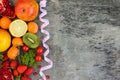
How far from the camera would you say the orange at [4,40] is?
174cm

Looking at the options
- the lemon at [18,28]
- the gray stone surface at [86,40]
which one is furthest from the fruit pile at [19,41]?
the gray stone surface at [86,40]

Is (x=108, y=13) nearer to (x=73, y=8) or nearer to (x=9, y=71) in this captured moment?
(x=73, y=8)

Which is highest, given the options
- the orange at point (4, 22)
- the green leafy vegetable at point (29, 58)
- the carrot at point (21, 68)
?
the orange at point (4, 22)

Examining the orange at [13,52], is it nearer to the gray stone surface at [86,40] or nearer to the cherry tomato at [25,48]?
the cherry tomato at [25,48]

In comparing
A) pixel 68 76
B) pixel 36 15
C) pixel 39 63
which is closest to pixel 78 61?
pixel 68 76

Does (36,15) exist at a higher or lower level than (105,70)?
higher

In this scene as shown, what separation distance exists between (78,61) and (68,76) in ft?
0.33

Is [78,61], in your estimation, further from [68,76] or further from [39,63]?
[39,63]

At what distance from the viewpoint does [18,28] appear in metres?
1.76

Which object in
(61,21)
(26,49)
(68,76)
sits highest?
(61,21)

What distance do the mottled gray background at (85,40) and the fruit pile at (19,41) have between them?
10cm

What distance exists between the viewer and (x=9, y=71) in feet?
5.78

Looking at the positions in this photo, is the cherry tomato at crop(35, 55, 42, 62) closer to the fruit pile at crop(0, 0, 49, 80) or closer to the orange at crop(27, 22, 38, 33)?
the fruit pile at crop(0, 0, 49, 80)

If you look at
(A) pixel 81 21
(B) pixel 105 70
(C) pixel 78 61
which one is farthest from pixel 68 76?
(A) pixel 81 21
